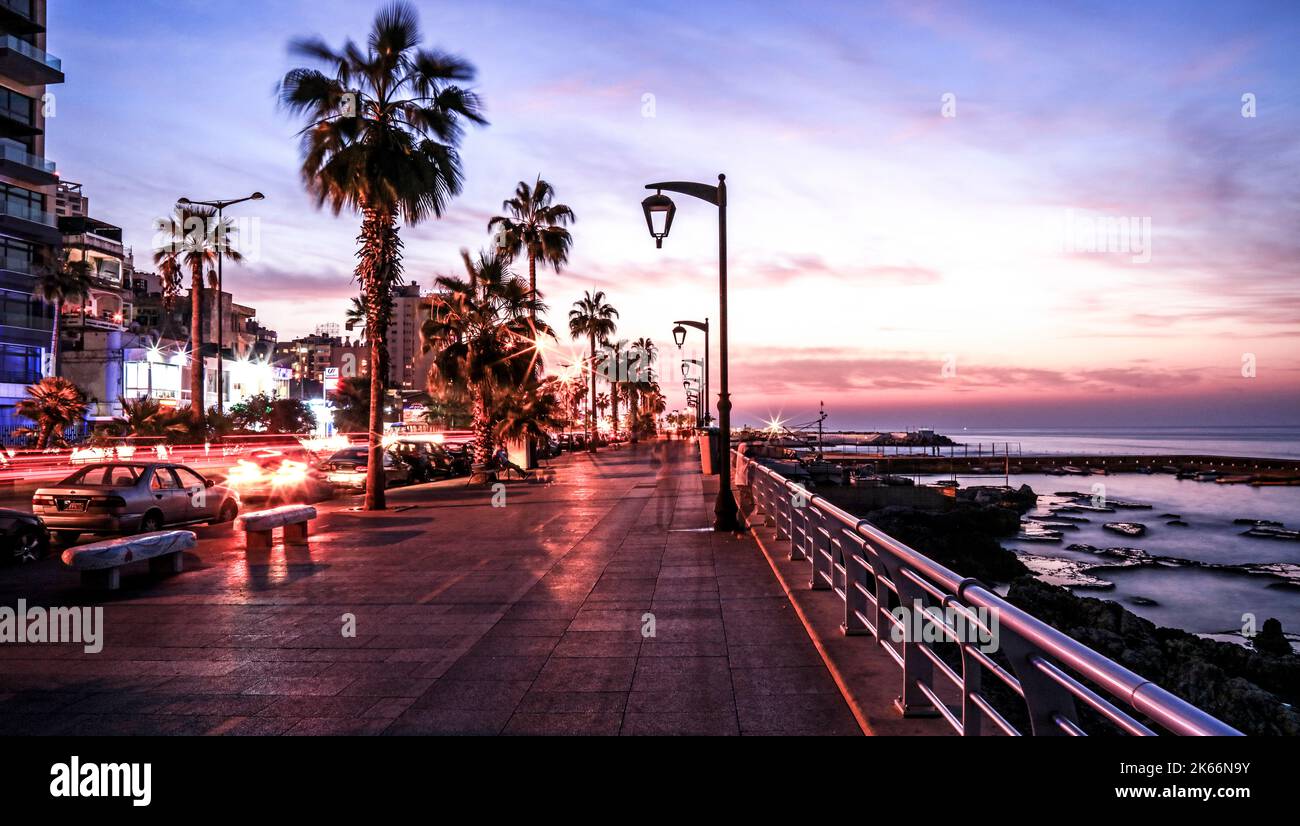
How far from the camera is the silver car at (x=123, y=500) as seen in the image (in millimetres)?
13703

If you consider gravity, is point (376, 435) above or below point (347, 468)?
above

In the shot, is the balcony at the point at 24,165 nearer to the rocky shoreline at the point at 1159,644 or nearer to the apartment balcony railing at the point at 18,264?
the apartment balcony railing at the point at 18,264

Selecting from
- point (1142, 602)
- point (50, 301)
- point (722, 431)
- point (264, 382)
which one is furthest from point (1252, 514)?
point (264, 382)

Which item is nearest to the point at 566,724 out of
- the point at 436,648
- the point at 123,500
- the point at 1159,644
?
the point at 436,648

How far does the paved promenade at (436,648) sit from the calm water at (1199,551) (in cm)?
2309

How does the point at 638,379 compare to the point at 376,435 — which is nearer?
the point at 376,435

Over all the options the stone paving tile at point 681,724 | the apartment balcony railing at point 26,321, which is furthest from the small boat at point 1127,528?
the apartment balcony railing at point 26,321

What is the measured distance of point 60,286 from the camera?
52719 millimetres

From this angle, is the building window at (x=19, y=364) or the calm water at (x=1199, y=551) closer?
the calm water at (x=1199, y=551)

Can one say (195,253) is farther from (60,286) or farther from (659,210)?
(659,210)

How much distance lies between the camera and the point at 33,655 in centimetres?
705

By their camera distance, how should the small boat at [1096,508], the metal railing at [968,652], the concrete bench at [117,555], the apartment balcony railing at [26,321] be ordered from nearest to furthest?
the metal railing at [968,652]
the concrete bench at [117,555]
the apartment balcony railing at [26,321]
the small boat at [1096,508]

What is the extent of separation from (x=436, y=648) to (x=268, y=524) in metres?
7.18
